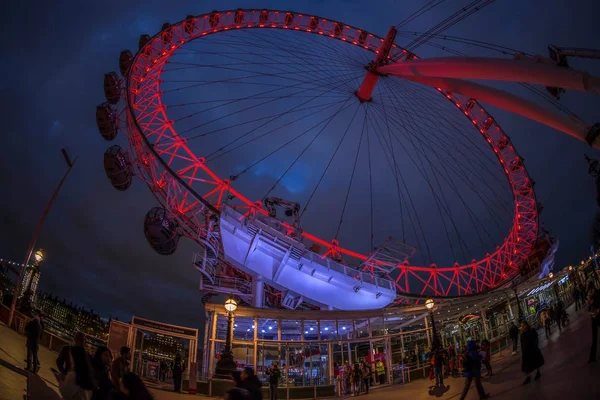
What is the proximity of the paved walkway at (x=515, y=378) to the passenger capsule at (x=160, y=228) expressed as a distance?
15737 mm

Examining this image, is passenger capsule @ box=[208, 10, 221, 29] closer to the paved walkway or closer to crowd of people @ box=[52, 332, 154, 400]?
the paved walkway

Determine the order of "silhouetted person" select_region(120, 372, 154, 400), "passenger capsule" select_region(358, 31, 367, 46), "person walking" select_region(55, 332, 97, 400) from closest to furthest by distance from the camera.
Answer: "silhouetted person" select_region(120, 372, 154, 400) < "person walking" select_region(55, 332, 97, 400) < "passenger capsule" select_region(358, 31, 367, 46)

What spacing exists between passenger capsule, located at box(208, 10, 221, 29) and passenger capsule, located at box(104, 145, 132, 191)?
46.2 feet

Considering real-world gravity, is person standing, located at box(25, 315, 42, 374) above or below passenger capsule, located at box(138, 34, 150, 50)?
below

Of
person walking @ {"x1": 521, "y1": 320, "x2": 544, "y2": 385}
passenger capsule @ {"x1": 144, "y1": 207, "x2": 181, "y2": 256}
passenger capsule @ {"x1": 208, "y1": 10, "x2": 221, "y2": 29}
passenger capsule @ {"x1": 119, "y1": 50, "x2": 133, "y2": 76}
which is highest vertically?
passenger capsule @ {"x1": 208, "y1": 10, "x2": 221, "y2": 29}

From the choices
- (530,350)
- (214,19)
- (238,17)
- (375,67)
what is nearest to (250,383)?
(530,350)

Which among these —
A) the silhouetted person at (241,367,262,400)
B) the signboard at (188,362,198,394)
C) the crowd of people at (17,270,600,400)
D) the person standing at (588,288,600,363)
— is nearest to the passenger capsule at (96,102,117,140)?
the crowd of people at (17,270,600,400)

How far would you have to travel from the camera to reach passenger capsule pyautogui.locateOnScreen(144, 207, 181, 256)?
3253 cm

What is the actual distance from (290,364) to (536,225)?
122 feet

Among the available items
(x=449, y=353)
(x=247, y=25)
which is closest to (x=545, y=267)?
(x=449, y=353)

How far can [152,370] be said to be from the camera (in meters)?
20.6

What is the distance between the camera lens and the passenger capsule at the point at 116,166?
31.2 meters

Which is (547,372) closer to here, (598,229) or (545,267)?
(545,267)

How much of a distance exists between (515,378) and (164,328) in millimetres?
16683
